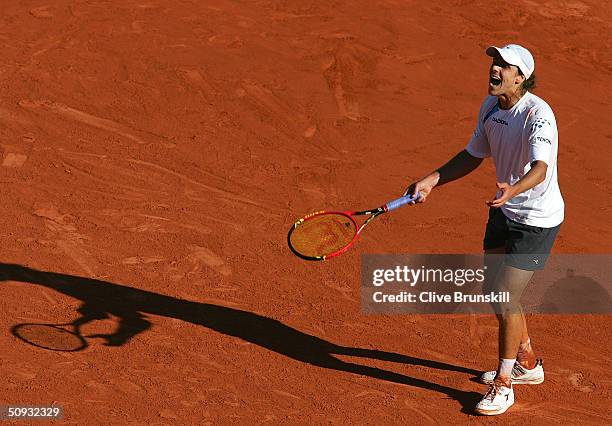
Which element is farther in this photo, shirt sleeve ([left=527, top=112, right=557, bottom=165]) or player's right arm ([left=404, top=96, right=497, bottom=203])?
player's right arm ([left=404, top=96, right=497, bottom=203])

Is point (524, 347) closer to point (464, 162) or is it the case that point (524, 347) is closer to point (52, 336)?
point (464, 162)

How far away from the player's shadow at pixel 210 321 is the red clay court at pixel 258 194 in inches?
0.8

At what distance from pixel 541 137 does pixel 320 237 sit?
2310 mm

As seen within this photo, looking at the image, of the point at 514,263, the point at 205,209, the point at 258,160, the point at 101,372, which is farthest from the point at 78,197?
the point at 514,263

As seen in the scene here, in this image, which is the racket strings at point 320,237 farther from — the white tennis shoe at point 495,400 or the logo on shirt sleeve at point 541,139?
the logo on shirt sleeve at point 541,139

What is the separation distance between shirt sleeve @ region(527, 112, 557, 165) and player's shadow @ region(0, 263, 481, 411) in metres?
1.99

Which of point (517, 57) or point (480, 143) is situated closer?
point (517, 57)

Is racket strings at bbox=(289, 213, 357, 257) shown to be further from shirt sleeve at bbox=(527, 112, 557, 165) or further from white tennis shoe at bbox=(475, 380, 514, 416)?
shirt sleeve at bbox=(527, 112, 557, 165)

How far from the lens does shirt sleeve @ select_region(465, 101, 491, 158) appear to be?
280 inches

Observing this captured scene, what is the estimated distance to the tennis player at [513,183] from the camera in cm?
661

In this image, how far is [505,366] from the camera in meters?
7.09

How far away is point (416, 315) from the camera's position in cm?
839

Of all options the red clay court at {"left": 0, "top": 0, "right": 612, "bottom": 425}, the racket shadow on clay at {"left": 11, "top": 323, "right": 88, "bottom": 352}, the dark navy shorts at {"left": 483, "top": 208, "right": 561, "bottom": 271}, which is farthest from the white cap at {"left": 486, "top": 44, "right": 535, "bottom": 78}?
the racket shadow on clay at {"left": 11, "top": 323, "right": 88, "bottom": 352}

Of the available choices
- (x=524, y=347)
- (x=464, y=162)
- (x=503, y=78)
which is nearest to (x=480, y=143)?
(x=464, y=162)
